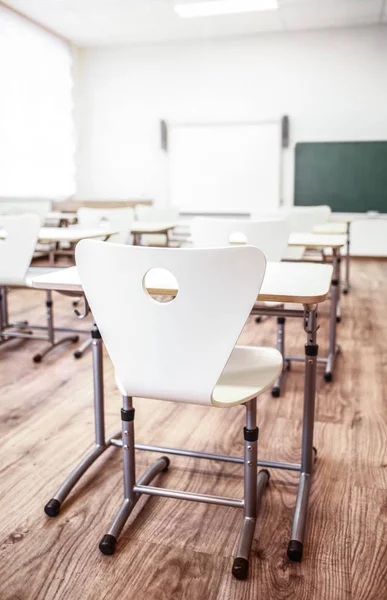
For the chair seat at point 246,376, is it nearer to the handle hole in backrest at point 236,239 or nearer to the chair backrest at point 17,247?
the handle hole in backrest at point 236,239

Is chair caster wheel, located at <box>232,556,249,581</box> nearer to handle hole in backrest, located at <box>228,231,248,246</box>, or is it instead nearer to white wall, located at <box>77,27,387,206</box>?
handle hole in backrest, located at <box>228,231,248,246</box>

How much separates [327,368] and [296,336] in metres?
0.81

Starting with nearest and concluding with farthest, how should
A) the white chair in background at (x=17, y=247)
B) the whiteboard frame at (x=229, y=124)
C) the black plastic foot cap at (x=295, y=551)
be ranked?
the black plastic foot cap at (x=295, y=551) → the white chair in background at (x=17, y=247) → the whiteboard frame at (x=229, y=124)

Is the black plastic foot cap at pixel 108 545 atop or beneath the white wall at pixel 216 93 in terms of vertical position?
beneath

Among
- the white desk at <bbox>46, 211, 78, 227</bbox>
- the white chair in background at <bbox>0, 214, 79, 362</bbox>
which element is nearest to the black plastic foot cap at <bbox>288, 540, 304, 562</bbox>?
the white chair in background at <bbox>0, 214, 79, 362</bbox>

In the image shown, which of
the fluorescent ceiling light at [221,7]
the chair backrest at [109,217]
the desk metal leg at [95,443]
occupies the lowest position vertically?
the desk metal leg at [95,443]

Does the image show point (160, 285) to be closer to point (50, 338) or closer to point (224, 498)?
point (224, 498)

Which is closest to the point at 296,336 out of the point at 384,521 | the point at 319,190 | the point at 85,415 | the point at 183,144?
the point at 85,415

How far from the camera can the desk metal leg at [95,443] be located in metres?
1.63

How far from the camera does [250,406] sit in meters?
1.40

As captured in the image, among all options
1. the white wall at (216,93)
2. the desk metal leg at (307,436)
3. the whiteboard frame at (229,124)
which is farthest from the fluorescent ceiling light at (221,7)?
the desk metal leg at (307,436)

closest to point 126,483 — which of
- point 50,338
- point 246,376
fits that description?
point 246,376

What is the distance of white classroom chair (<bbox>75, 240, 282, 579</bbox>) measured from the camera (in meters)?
1.15

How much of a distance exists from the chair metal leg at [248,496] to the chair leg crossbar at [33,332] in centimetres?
191
